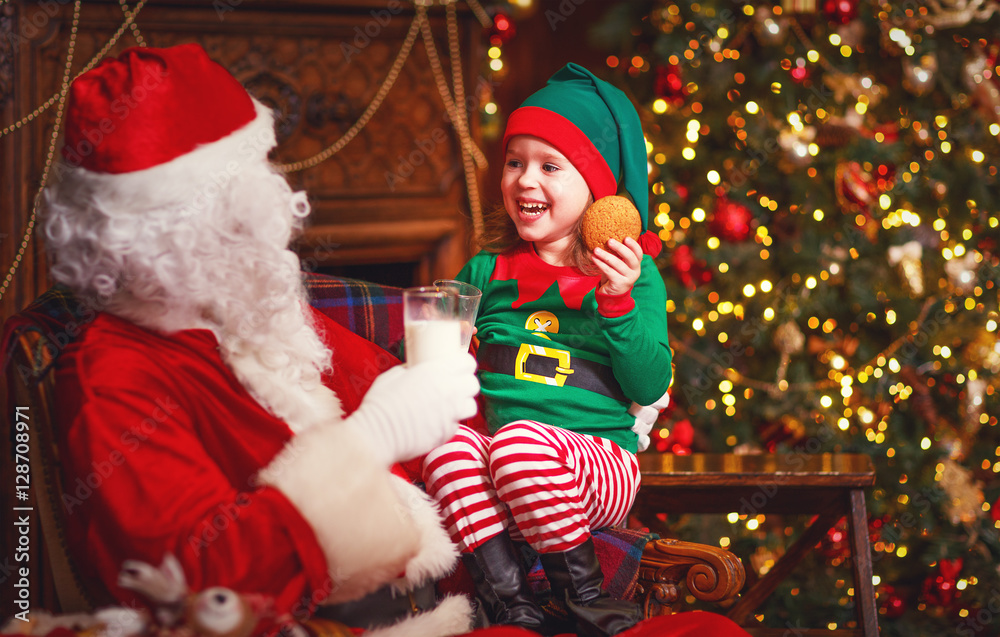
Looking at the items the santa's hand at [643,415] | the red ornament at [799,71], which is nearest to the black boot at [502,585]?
the santa's hand at [643,415]

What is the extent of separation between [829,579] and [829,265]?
124cm

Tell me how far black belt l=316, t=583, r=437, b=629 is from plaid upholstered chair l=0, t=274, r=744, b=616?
0.64 ft

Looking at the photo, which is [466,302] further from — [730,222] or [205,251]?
[730,222]

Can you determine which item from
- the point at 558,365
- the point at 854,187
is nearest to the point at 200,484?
the point at 558,365

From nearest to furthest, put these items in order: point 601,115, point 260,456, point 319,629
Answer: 1. point 319,629
2. point 260,456
3. point 601,115

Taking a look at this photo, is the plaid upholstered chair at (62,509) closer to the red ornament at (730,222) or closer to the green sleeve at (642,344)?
the green sleeve at (642,344)

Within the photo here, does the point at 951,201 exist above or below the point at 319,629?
above

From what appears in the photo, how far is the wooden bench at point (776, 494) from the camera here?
211cm

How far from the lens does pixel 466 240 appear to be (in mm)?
3395

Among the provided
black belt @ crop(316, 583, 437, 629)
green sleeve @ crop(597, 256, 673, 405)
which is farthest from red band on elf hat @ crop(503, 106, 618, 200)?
black belt @ crop(316, 583, 437, 629)

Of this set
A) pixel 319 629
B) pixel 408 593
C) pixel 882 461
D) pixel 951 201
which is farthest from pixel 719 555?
pixel 951 201

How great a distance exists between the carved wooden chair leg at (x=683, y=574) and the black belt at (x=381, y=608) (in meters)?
0.48

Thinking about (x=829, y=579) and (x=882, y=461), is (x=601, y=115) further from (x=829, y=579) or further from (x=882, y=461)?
(x=829, y=579)

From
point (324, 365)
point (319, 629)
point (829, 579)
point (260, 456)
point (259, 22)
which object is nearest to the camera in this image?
point (319, 629)
